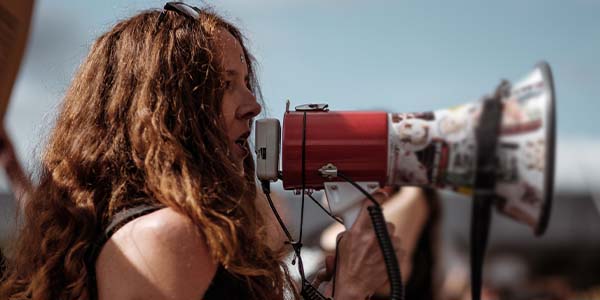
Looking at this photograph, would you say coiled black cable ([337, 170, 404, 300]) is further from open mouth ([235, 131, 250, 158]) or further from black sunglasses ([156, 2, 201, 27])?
black sunglasses ([156, 2, 201, 27])

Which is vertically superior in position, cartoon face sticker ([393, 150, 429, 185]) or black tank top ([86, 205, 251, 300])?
cartoon face sticker ([393, 150, 429, 185])

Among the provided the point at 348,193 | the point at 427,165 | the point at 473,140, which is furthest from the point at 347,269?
the point at 473,140

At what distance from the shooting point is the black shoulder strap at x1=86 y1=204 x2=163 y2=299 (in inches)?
78.4

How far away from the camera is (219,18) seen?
2.39 m

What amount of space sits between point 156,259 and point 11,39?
2.33ft

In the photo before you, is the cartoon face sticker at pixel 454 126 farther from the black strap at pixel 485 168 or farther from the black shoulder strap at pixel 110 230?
the black shoulder strap at pixel 110 230

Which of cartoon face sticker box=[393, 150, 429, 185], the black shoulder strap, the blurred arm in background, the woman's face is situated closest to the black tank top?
the black shoulder strap

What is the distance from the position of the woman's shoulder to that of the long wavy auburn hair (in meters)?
0.04

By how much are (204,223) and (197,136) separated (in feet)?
0.83

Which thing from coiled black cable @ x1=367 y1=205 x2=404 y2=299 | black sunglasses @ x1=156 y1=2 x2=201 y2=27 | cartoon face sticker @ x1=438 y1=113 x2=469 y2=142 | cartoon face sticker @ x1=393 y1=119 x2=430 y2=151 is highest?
black sunglasses @ x1=156 y1=2 x2=201 y2=27

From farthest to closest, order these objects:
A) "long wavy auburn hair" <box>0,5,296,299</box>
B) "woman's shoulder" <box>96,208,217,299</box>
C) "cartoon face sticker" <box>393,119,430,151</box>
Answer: "cartoon face sticker" <box>393,119,430,151</box> < "long wavy auburn hair" <box>0,5,296,299</box> < "woman's shoulder" <box>96,208,217,299</box>

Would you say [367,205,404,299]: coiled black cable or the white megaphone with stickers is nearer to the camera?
the white megaphone with stickers

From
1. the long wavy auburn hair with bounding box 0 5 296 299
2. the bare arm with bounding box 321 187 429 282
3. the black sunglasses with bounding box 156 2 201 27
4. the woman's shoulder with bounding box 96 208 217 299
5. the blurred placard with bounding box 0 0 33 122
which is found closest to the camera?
the blurred placard with bounding box 0 0 33 122

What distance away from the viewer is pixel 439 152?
215cm
